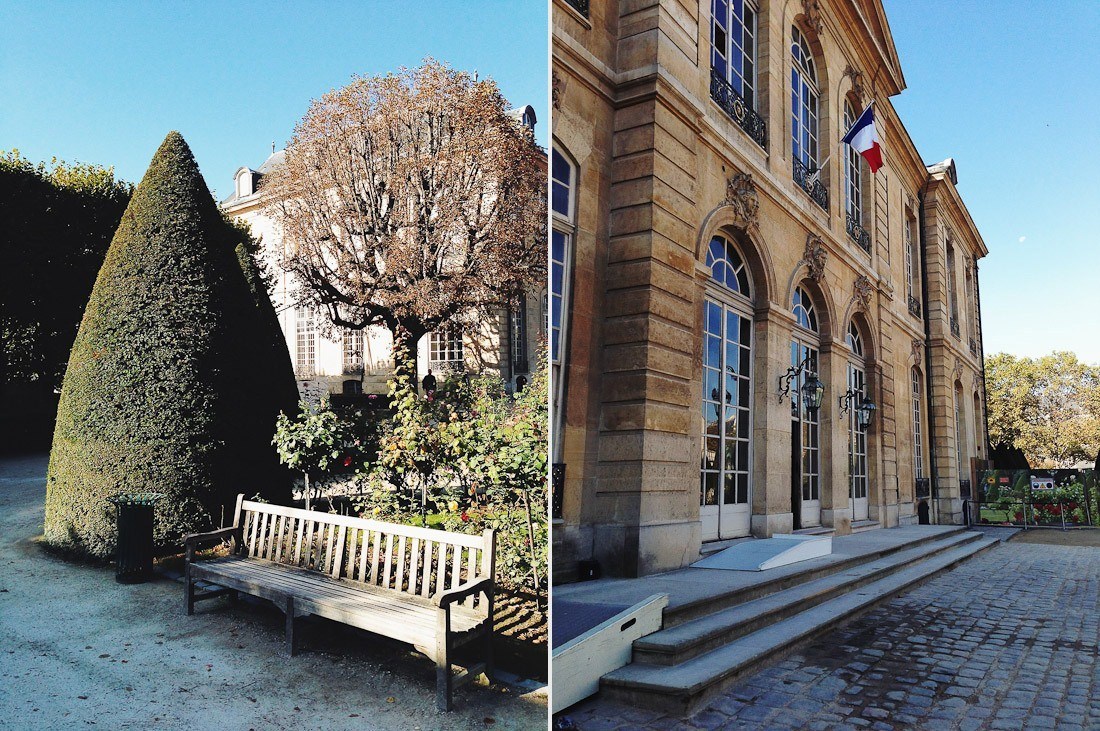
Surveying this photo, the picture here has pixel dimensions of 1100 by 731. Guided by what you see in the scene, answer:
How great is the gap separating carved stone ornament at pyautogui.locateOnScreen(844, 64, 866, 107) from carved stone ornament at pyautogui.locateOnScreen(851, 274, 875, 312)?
264cm

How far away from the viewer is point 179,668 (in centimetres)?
304

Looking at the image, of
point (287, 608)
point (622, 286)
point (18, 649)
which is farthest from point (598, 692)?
point (622, 286)

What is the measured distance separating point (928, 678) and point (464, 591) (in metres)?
2.37

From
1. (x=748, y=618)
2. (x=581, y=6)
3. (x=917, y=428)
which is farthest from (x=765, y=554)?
(x=917, y=428)

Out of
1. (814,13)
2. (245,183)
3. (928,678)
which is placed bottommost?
(928,678)

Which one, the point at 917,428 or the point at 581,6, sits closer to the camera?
the point at 581,6

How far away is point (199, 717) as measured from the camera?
8.98ft

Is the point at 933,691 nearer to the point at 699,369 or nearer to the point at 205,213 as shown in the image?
the point at 699,369

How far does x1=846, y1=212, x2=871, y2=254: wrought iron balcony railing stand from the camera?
11.0 meters

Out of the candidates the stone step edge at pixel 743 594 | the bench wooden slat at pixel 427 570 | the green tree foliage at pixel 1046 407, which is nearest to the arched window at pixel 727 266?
the stone step edge at pixel 743 594

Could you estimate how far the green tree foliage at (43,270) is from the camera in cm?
418

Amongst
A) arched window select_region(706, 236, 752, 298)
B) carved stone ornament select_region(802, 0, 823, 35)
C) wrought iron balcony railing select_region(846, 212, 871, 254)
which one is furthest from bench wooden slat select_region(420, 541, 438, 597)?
wrought iron balcony railing select_region(846, 212, 871, 254)

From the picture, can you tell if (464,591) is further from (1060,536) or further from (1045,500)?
(1045,500)

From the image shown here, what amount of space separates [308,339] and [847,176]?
851 cm
